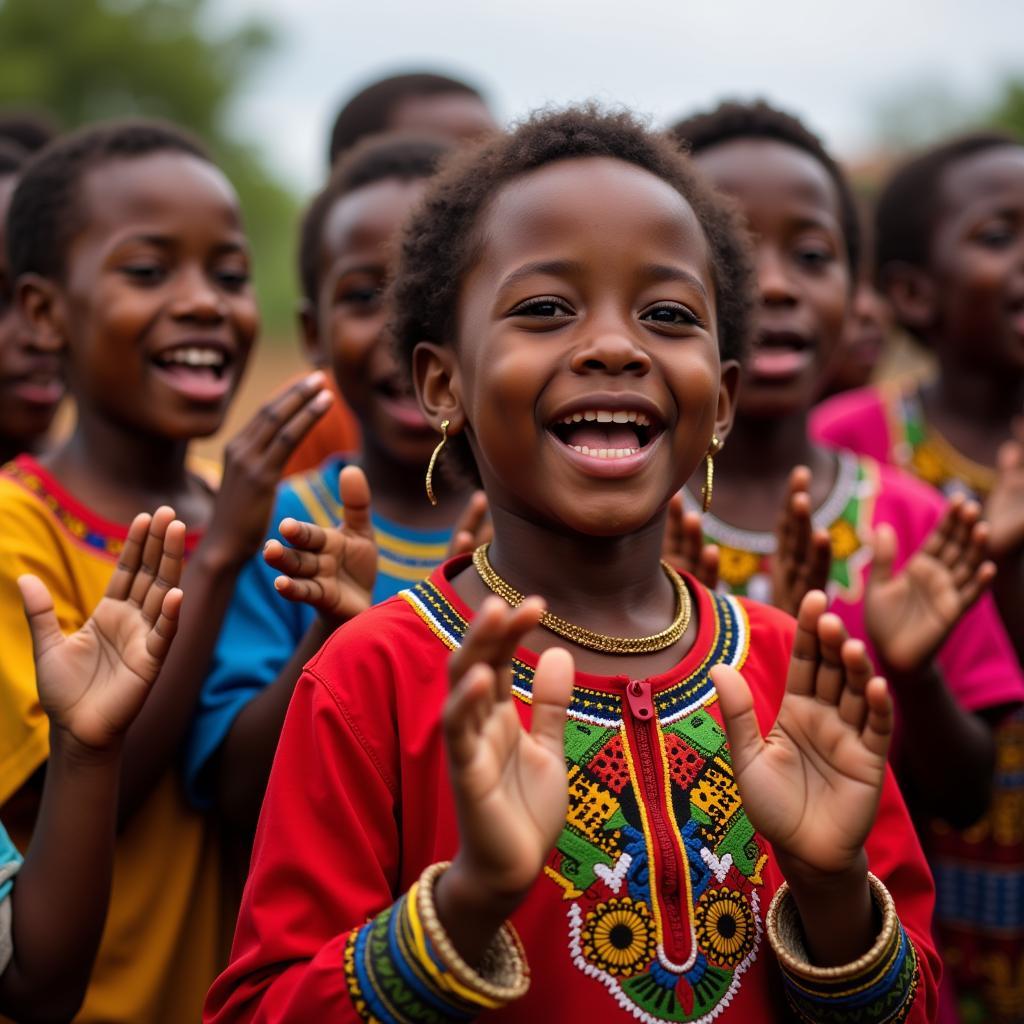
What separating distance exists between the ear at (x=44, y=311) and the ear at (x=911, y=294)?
2625mm

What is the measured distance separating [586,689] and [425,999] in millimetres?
541

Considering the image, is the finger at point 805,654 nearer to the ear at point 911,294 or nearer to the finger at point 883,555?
the finger at point 883,555

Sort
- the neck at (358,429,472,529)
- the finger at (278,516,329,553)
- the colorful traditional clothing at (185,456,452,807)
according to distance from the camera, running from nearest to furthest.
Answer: the finger at (278,516,329,553), the colorful traditional clothing at (185,456,452,807), the neck at (358,429,472,529)

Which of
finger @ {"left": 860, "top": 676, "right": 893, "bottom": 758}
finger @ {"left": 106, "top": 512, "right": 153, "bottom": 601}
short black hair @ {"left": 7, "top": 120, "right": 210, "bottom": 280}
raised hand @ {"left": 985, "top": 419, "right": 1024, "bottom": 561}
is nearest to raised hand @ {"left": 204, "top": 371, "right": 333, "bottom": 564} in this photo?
finger @ {"left": 106, "top": 512, "right": 153, "bottom": 601}

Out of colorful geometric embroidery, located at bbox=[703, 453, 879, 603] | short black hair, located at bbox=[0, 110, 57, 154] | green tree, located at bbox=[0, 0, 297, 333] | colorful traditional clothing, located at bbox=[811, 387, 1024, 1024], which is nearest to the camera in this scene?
colorful geometric embroidery, located at bbox=[703, 453, 879, 603]

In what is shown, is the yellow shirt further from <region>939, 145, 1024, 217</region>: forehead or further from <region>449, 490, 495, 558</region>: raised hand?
<region>939, 145, 1024, 217</region>: forehead

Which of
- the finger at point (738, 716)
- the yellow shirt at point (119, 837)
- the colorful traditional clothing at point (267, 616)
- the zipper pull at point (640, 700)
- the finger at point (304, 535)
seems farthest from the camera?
the colorful traditional clothing at point (267, 616)

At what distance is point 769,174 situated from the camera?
3.42 metres

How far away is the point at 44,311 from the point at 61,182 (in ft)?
0.99

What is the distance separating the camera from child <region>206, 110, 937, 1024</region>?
1656mm

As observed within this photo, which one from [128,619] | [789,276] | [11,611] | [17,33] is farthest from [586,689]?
[17,33]

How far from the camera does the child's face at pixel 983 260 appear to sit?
4012mm

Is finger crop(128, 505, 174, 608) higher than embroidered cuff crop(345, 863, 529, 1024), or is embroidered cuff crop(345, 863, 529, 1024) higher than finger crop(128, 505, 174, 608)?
finger crop(128, 505, 174, 608)

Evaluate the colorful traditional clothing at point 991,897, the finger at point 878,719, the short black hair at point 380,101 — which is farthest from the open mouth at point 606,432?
the short black hair at point 380,101
